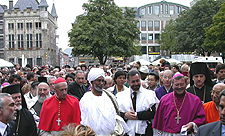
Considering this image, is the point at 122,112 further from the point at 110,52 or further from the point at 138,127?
the point at 110,52

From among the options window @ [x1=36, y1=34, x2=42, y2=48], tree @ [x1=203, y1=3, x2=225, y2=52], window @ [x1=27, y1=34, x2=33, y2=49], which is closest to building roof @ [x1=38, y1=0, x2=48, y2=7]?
window @ [x1=36, y1=34, x2=42, y2=48]

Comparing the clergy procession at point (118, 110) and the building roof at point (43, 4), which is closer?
the clergy procession at point (118, 110)

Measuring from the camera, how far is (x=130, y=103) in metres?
5.43

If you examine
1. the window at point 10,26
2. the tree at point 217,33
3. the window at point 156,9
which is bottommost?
the tree at point 217,33

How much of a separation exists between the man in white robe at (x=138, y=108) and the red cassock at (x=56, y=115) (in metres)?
0.96

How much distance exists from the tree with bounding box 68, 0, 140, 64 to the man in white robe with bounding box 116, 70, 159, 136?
2898cm

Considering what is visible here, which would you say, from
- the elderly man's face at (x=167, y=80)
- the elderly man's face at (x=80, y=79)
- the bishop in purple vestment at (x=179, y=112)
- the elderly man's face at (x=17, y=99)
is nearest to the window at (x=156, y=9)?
the elderly man's face at (x=80, y=79)

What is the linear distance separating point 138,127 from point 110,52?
31530 millimetres

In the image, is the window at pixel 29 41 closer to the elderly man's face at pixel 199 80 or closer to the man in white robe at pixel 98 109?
the elderly man's face at pixel 199 80

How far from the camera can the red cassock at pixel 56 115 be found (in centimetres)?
495

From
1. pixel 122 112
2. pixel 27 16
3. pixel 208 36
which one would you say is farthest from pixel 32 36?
pixel 122 112

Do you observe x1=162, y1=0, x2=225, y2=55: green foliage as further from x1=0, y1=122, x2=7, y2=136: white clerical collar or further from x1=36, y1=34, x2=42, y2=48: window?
x1=0, y1=122, x2=7, y2=136: white clerical collar

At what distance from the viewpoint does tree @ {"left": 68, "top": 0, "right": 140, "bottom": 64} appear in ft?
114

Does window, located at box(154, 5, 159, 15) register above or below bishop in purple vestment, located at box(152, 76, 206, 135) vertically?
above
